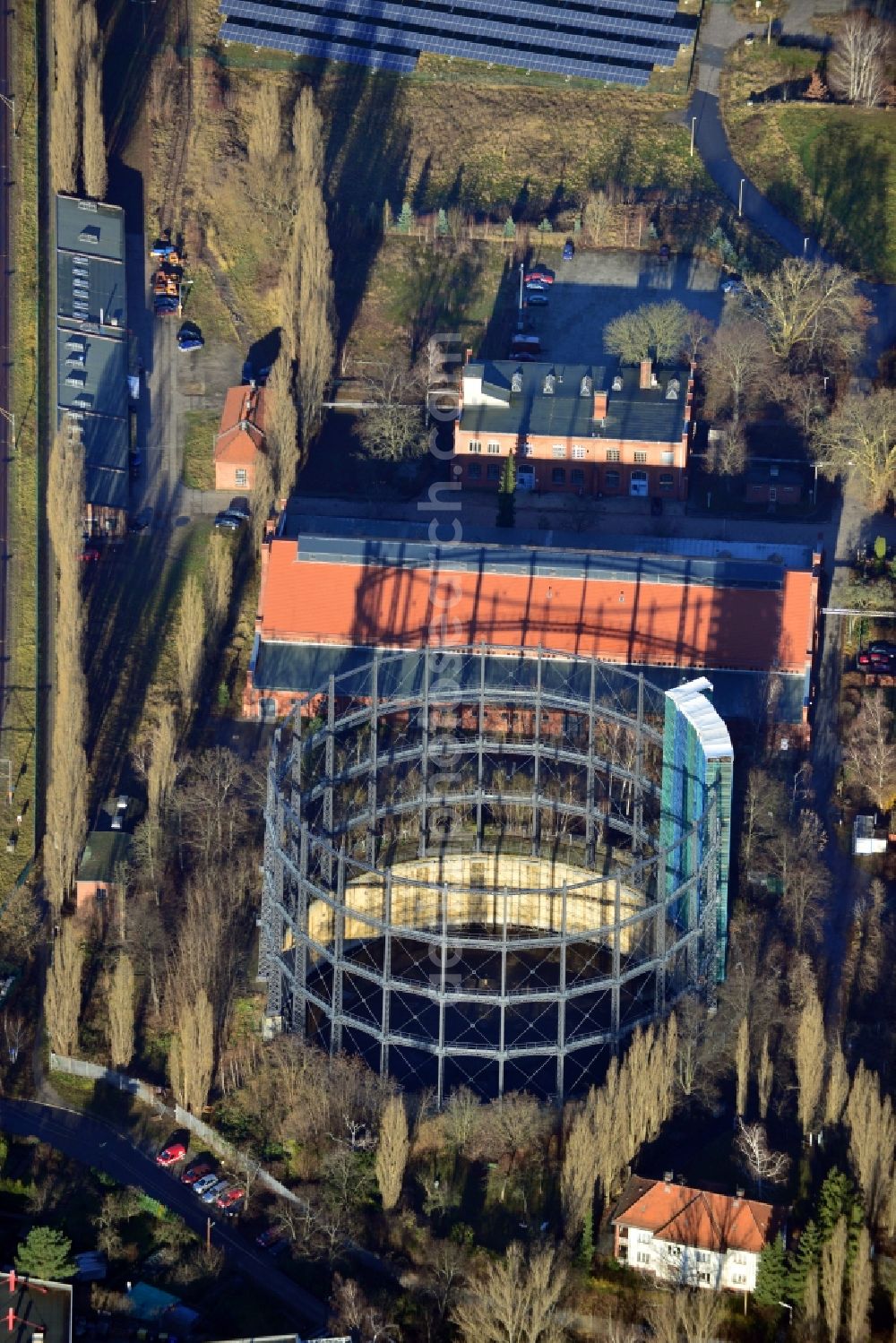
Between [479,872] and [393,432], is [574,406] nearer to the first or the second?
[393,432]

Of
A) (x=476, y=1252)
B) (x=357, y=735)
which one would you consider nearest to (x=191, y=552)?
(x=357, y=735)

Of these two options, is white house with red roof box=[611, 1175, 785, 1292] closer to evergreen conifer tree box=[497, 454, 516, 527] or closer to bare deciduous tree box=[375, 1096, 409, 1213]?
bare deciduous tree box=[375, 1096, 409, 1213]

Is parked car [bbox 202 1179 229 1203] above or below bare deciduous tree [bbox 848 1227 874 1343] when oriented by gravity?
below

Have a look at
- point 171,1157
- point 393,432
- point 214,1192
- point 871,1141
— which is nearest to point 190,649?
point 393,432

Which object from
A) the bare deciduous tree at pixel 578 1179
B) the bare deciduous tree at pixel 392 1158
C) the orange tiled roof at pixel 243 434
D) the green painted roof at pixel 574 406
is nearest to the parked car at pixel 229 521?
the orange tiled roof at pixel 243 434

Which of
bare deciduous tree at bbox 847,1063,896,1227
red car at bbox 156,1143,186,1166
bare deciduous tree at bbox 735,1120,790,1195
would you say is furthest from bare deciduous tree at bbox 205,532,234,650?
bare deciduous tree at bbox 847,1063,896,1227
